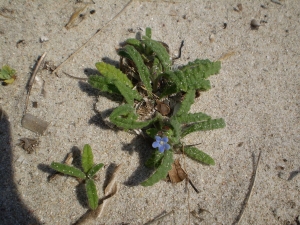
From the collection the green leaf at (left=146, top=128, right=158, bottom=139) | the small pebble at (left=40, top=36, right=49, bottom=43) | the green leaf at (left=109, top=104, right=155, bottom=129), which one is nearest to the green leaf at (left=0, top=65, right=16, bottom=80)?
the small pebble at (left=40, top=36, right=49, bottom=43)

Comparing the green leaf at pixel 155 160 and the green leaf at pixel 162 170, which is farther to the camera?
the green leaf at pixel 155 160

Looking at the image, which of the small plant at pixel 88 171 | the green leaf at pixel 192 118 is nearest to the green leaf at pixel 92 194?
the small plant at pixel 88 171

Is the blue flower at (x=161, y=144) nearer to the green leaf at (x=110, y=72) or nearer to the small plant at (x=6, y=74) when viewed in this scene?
the green leaf at (x=110, y=72)

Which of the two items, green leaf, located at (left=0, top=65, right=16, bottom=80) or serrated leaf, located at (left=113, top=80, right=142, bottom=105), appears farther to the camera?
green leaf, located at (left=0, top=65, right=16, bottom=80)

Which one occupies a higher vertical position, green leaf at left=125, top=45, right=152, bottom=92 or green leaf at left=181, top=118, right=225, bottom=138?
green leaf at left=125, top=45, right=152, bottom=92

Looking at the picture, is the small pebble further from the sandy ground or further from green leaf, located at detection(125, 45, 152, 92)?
green leaf, located at detection(125, 45, 152, 92)

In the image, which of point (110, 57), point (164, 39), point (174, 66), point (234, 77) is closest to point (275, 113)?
point (234, 77)

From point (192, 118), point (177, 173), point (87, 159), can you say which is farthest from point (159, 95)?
point (87, 159)
